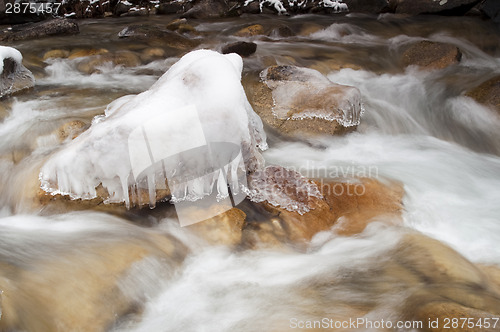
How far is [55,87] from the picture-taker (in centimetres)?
590

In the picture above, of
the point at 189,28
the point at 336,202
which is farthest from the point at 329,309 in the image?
the point at 189,28

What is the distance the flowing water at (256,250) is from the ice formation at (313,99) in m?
Answer: 0.30

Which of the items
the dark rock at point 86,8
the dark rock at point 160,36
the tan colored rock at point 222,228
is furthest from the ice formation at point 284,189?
the dark rock at point 86,8

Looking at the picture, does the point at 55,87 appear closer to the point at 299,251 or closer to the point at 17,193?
the point at 17,193

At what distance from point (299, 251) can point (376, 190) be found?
1.11m

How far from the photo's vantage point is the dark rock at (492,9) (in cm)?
959

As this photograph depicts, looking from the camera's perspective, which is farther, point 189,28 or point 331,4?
point 331,4

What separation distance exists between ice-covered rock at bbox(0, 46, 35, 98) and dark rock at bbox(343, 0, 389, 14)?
7.86 m

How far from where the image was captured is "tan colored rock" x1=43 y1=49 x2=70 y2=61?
7.04 m

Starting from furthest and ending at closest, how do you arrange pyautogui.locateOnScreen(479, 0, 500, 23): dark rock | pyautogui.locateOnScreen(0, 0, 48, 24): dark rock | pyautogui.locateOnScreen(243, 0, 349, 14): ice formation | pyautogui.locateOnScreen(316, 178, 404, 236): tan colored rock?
pyautogui.locateOnScreen(243, 0, 349, 14): ice formation < pyautogui.locateOnScreen(0, 0, 48, 24): dark rock < pyautogui.locateOnScreen(479, 0, 500, 23): dark rock < pyautogui.locateOnScreen(316, 178, 404, 236): tan colored rock

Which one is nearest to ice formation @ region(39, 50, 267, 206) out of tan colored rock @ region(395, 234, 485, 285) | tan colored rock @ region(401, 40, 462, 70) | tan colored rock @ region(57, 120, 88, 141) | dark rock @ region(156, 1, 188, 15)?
tan colored rock @ region(57, 120, 88, 141)

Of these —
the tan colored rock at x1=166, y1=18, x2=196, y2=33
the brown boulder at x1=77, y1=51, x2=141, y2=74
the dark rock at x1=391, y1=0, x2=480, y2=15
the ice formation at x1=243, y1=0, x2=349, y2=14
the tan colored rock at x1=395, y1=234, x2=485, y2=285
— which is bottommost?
the tan colored rock at x1=395, y1=234, x2=485, y2=285

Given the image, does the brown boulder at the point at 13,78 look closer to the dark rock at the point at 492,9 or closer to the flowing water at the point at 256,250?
the flowing water at the point at 256,250

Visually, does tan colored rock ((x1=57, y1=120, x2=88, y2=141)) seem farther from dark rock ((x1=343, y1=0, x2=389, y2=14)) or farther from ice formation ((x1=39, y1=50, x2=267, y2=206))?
dark rock ((x1=343, y1=0, x2=389, y2=14))
